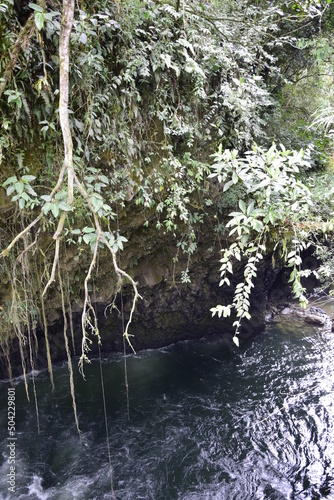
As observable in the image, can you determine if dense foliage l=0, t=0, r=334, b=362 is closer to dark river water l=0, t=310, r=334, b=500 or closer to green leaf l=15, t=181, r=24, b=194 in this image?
green leaf l=15, t=181, r=24, b=194

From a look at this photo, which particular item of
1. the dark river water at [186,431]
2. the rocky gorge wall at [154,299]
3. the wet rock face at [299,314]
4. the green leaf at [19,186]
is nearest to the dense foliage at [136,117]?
the green leaf at [19,186]

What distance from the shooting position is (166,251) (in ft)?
18.5

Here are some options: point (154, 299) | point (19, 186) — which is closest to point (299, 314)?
point (154, 299)

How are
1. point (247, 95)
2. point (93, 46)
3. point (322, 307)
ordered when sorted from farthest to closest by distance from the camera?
point (322, 307) < point (247, 95) < point (93, 46)

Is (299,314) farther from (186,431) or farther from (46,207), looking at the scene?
(46,207)

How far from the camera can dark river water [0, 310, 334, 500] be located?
3.92 metres

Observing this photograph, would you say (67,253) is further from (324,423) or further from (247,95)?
(324,423)

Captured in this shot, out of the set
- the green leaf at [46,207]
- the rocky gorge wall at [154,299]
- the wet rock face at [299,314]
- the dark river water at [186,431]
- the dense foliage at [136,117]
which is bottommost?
the dark river water at [186,431]

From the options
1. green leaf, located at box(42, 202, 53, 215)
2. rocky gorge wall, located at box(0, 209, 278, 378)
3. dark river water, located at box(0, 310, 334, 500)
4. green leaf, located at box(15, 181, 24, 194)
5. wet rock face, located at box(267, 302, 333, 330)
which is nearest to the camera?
green leaf, located at box(42, 202, 53, 215)

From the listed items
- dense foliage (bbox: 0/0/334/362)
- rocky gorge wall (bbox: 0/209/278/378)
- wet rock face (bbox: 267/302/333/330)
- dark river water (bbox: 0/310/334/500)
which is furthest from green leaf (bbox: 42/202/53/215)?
wet rock face (bbox: 267/302/333/330)

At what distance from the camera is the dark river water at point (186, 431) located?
3920 millimetres

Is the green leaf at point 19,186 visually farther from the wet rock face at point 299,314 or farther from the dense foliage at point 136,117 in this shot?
the wet rock face at point 299,314

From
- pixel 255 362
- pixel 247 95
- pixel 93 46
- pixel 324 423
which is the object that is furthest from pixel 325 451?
pixel 93 46

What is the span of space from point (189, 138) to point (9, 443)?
4703mm
